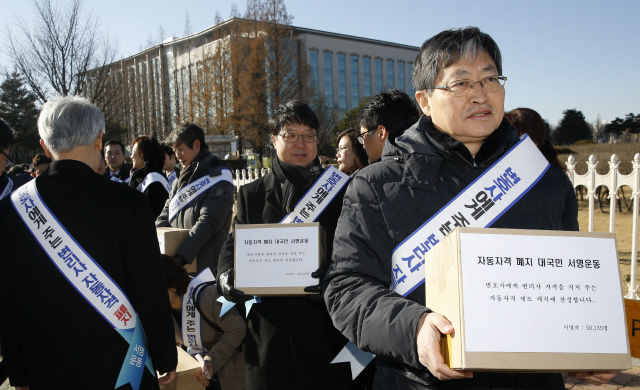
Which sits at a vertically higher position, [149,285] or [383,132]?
[383,132]

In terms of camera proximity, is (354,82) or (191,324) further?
(354,82)

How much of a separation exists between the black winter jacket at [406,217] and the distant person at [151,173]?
3973 mm

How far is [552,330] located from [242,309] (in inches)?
82.8

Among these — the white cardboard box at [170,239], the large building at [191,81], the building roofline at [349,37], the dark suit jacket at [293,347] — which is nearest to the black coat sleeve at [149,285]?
the dark suit jacket at [293,347]

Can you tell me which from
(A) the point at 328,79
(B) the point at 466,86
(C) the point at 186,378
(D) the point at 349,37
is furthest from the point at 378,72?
(B) the point at 466,86

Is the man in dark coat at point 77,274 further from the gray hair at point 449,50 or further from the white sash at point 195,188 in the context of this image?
the white sash at point 195,188

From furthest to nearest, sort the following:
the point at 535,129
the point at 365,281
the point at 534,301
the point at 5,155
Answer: the point at 5,155 → the point at 535,129 → the point at 365,281 → the point at 534,301

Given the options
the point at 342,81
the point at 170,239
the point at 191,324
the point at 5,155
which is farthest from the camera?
the point at 342,81

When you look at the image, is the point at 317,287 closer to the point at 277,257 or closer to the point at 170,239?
the point at 277,257

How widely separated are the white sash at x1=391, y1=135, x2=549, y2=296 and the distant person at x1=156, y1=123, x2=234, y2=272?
2.68 metres

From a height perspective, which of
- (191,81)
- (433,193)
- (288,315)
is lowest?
(288,315)

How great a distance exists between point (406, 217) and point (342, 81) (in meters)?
68.9

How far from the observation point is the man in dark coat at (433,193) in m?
1.31

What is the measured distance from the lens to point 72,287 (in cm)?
190
